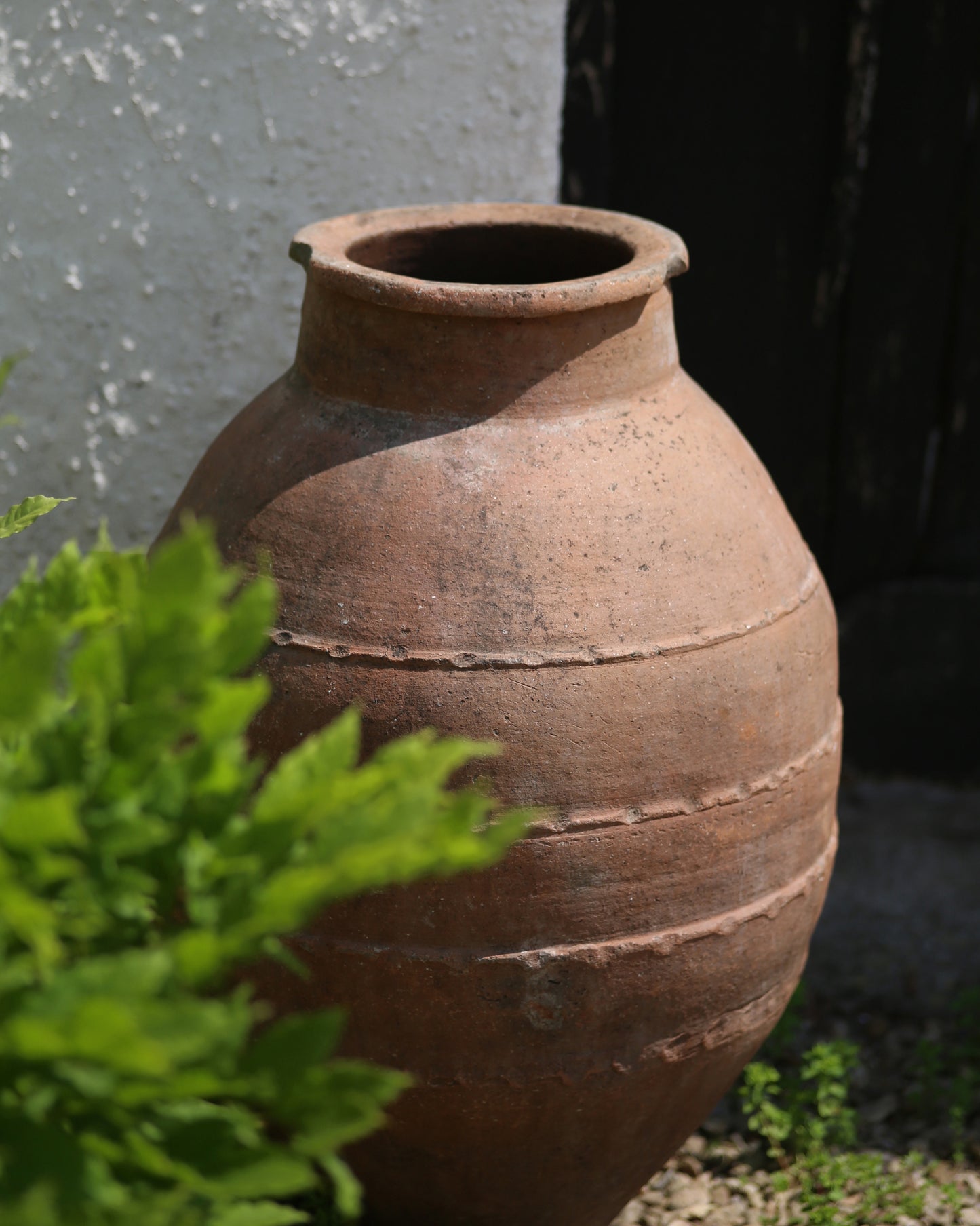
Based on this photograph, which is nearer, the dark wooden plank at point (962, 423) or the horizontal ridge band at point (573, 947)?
the horizontal ridge band at point (573, 947)

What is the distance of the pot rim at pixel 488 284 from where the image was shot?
163 cm

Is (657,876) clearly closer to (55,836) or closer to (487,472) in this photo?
(487,472)

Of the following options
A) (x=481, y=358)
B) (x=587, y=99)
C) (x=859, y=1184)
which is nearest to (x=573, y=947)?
(x=481, y=358)

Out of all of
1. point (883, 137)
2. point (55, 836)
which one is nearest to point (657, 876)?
point (55, 836)

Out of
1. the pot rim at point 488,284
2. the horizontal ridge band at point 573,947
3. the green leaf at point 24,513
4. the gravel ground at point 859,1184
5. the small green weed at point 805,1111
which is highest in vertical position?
the pot rim at point 488,284

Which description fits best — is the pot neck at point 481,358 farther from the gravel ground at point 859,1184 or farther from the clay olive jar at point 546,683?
the gravel ground at point 859,1184

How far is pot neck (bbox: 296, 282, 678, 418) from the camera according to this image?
165 cm

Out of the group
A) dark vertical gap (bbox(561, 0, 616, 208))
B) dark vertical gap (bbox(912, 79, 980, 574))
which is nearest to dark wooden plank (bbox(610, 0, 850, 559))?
dark vertical gap (bbox(561, 0, 616, 208))

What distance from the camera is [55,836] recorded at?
0.94 meters

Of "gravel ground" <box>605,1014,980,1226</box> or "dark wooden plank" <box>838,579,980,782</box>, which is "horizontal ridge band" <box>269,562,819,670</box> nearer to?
"gravel ground" <box>605,1014,980,1226</box>

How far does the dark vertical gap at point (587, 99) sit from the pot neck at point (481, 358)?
0.98m

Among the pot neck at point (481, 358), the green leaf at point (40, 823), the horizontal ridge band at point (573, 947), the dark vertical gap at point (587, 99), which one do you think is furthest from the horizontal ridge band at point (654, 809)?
the dark vertical gap at point (587, 99)

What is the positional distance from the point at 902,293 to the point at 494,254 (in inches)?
52.6

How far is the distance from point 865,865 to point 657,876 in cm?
168
